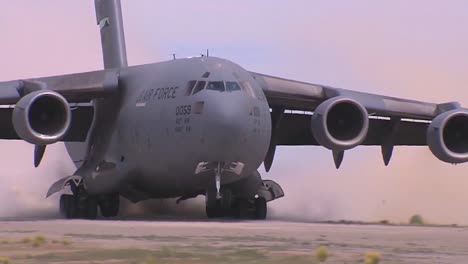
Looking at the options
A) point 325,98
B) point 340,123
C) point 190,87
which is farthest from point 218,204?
point 325,98

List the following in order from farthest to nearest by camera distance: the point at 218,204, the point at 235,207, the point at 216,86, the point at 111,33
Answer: the point at 111,33 → the point at 235,207 → the point at 218,204 → the point at 216,86

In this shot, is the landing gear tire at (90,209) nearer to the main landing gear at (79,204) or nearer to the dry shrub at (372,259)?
the main landing gear at (79,204)

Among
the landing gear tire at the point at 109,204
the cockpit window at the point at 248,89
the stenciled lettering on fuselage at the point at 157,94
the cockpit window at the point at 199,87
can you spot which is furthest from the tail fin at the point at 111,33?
the cockpit window at the point at 248,89

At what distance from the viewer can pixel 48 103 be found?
2388 cm

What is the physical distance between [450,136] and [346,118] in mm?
2493

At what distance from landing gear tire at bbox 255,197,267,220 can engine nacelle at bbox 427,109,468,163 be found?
14.4 ft

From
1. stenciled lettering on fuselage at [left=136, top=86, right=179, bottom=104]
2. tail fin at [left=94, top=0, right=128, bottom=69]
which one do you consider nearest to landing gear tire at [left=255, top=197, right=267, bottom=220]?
stenciled lettering on fuselage at [left=136, top=86, right=179, bottom=104]

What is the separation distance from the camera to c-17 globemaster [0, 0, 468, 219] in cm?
2306

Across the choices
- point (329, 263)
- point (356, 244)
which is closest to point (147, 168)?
point (356, 244)

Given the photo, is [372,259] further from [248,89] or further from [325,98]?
[325,98]

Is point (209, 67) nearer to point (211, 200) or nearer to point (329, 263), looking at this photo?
point (211, 200)

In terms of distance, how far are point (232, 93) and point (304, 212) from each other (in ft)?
31.6

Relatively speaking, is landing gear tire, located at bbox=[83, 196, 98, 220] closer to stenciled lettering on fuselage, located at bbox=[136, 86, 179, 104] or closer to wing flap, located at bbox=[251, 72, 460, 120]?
stenciled lettering on fuselage, located at bbox=[136, 86, 179, 104]

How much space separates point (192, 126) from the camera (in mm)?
23078
